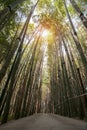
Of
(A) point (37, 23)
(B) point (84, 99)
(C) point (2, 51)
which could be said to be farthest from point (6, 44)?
(A) point (37, 23)

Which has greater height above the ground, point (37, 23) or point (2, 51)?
point (37, 23)

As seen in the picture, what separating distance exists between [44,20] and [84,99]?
5.57 meters

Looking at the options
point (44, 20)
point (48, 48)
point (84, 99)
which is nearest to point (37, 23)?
point (44, 20)

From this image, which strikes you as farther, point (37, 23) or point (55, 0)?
point (37, 23)

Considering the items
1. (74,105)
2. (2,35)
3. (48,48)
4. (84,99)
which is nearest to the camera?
(84,99)

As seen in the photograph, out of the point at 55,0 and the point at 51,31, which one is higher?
the point at 55,0

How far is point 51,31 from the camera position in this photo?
8.70m

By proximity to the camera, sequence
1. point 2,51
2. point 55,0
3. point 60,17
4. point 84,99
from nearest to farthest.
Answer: point 84,99
point 2,51
point 55,0
point 60,17

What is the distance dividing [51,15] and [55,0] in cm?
90

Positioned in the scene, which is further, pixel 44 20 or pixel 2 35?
pixel 44 20

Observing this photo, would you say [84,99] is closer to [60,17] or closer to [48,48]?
[60,17]


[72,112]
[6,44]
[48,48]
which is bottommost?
[72,112]

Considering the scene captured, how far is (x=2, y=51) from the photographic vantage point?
238 inches

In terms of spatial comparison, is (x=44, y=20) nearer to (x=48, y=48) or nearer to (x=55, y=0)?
(x=55, y=0)
